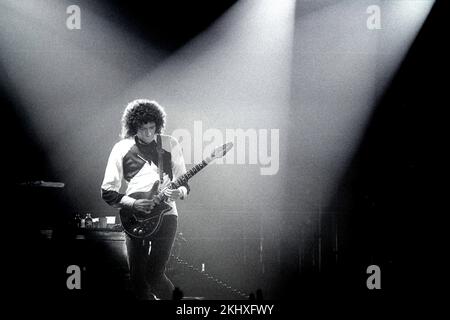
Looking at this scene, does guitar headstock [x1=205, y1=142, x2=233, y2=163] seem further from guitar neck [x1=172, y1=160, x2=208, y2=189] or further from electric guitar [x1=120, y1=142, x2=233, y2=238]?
electric guitar [x1=120, y1=142, x2=233, y2=238]

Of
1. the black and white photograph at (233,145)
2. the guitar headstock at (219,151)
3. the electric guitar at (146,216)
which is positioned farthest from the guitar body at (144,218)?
the guitar headstock at (219,151)

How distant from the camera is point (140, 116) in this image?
344 cm

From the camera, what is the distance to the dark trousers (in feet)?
10.2

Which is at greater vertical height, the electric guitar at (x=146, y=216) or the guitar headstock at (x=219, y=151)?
the guitar headstock at (x=219, y=151)

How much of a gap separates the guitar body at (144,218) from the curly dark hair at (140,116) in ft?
1.62

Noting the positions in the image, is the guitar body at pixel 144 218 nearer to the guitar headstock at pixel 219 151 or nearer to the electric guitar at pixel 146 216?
the electric guitar at pixel 146 216

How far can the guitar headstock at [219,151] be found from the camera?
3.37 metres

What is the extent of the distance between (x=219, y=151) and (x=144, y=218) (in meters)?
0.76

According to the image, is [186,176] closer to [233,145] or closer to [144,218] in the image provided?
[144,218]

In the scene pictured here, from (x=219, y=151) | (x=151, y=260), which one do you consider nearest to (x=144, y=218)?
(x=151, y=260)

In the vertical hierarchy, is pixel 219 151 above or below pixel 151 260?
above

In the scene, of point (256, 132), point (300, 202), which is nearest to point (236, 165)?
point (256, 132)

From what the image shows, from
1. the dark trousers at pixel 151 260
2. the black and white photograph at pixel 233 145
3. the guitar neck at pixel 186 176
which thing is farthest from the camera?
the black and white photograph at pixel 233 145

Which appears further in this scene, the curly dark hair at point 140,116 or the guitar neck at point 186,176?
the curly dark hair at point 140,116
